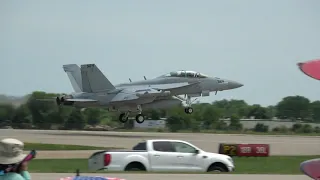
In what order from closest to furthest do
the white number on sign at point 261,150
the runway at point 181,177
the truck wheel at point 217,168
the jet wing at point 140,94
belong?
the runway at point 181,177, the truck wheel at point 217,168, the white number on sign at point 261,150, the jet wing at point 140,94

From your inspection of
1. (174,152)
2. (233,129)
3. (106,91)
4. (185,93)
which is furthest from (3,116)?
(174,152)

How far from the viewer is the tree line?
63.8 m

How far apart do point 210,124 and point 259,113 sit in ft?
117

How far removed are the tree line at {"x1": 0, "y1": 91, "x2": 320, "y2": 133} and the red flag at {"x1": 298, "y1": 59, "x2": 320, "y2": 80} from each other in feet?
169

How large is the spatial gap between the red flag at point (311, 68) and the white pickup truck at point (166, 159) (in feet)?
51.2

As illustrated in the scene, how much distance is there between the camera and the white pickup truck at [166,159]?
21.2m

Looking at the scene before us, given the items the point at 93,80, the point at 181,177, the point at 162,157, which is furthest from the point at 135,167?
the point at 93,80

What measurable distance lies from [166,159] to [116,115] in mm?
62961

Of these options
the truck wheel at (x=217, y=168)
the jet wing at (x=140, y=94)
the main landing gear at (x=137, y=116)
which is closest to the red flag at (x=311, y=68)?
the truck wheel at (x=217, y=168)

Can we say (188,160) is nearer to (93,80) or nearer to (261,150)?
(261,150)

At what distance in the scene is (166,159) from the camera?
2198cm

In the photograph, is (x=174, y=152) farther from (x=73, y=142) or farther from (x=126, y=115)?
(x=126, y=115)

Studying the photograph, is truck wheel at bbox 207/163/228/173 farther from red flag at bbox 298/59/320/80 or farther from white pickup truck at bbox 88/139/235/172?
red flag at bbox 298/59/320/80

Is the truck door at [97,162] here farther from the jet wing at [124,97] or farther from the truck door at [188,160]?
the jet wing at [124,97]
